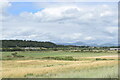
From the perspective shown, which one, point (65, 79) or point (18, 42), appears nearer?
point (65, 79)

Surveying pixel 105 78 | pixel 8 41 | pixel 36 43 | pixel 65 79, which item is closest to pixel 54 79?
pixel 65 79

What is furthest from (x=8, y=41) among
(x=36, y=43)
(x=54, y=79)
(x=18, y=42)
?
(x=54, y=79)

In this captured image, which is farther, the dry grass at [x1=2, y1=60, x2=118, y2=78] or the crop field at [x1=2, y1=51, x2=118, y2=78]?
the dry grass at [x1=2, y1=60, x2=118, y2=78]

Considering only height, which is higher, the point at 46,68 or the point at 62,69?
the point at 62,69

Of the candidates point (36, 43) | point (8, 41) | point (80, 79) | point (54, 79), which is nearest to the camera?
point (80, 79)

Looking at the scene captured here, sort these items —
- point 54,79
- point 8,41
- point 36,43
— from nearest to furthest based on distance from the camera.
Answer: point 54,79
point 8,41
point 36,43

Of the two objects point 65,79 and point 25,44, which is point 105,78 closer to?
point 65,79

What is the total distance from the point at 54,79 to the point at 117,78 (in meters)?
4.06

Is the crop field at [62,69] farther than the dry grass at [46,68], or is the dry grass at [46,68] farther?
the dry grass at [46,68]

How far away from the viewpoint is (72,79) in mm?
13539

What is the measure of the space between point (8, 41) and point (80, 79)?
6827 inches

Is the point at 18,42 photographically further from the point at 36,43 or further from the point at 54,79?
the point at 54,79

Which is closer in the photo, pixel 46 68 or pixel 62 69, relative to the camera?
pixel 62 69

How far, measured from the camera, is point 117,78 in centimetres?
1381
